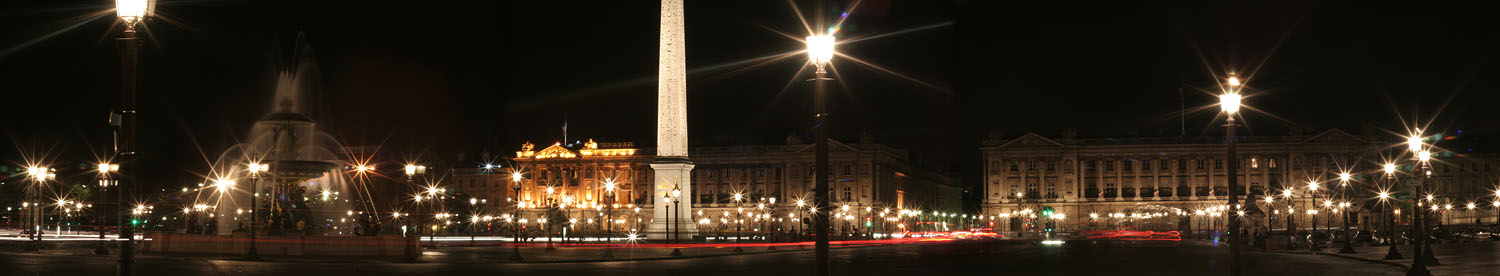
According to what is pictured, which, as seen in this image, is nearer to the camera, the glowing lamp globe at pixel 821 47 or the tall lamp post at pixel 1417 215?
the glowing lamp globe at pixel 821 47

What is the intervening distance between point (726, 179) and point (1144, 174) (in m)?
42.2

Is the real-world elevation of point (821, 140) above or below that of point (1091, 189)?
below

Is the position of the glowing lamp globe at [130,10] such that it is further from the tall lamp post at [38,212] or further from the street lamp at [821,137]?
the tall lamp post at [38,212]

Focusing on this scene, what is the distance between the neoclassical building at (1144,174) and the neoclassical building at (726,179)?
13.0m

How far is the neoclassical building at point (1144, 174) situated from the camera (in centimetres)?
12900

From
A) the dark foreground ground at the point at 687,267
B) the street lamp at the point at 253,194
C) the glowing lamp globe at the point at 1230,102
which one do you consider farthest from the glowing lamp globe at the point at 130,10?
the street lamp at the point at 253,194

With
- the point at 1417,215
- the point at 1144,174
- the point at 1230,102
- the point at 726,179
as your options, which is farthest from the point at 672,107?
the point at 1144,174

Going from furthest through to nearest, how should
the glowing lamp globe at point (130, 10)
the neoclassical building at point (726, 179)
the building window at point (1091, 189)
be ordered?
the building window at point (1091, 189), the neoclassical building at point (726, 179), the glowing lamp globe at point (130, 10)

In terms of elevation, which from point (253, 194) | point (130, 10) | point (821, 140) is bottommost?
point (253, 194)

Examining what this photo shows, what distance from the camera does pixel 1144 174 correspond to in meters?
134

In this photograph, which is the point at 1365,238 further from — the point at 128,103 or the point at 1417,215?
the point at 128,103

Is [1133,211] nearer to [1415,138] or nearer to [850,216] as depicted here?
[850,216]

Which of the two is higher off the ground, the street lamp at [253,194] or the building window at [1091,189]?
the building window at [1091,189]

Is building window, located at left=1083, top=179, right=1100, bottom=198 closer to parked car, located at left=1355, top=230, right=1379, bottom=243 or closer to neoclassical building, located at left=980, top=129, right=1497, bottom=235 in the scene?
neoclassical building, located at left=980, top=129, right=1497, bottom=235
